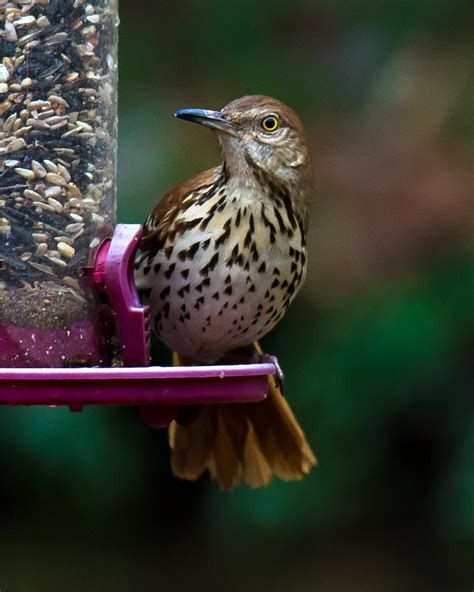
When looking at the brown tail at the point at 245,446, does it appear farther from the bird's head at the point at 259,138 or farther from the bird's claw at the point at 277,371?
the bird's head at the point at 259,138

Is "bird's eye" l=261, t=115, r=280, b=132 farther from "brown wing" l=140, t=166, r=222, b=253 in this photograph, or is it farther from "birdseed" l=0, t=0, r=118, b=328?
"birdseed" l=0, t=0, r=118, b=328

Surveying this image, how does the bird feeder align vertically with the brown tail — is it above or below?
above

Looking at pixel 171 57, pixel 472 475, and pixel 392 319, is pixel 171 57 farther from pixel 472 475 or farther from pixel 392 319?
pixel 472 475

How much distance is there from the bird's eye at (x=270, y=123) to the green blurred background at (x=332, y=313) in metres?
0.95

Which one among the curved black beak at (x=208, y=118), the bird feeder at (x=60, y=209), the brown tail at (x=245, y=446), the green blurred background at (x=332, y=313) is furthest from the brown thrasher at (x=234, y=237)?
the green blurred background at (x=332, y=313)

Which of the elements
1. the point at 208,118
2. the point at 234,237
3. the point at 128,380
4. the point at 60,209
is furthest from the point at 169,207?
the point at 128,380

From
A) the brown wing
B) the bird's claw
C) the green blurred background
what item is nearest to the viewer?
the bird's claw

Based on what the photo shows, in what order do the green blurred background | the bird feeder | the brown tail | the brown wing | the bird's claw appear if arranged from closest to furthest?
the bird feeder < the bird's claw < the brown wing < the brown tail < the green blurred background

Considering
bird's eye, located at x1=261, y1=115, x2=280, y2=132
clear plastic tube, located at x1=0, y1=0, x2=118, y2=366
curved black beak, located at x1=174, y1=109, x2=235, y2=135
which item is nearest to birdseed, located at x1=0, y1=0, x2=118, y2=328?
clear plastic tube, located at x1=0, y1=0, x2=118, y2=366

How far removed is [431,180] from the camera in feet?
18.2

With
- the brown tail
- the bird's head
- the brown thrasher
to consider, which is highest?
the bird's head

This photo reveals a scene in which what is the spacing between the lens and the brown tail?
4.73m

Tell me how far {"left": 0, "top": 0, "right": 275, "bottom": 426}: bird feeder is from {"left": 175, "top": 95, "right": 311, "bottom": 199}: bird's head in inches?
13.7

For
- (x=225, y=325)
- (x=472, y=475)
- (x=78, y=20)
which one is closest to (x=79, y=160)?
(x=78, y=20)
